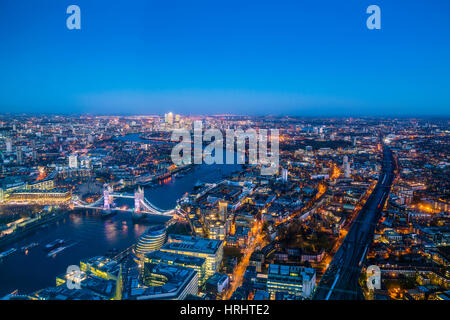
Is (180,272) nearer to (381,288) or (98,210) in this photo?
(381,288)

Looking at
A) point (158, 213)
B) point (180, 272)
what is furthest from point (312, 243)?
point (158, 213)

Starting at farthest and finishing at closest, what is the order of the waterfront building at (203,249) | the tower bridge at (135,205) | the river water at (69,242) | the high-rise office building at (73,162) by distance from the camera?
the high-rise office building at (73,162) → the tower bridge at (135,205) → the waterfront building at (203,249) → the river water at (69,242)

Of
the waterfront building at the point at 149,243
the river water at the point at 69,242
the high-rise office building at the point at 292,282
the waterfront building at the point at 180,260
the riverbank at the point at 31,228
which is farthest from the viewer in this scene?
the riverbank at the point at 31,228

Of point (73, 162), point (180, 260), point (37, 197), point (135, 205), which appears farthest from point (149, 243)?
Answer: point (73, 162)

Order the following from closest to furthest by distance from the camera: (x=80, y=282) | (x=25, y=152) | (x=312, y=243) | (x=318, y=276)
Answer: (x=80, y=282), (x=318, y=276), (x=312, y=243), (x=25, y=152)

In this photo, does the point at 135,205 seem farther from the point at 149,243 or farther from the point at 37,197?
the point at 37,197

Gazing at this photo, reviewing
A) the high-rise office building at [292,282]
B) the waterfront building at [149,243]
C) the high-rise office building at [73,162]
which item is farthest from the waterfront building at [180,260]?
the high-rise office building at [73,162]

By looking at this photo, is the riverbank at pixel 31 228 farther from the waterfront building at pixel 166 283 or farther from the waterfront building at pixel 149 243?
the waterfront building at pixel 166 283

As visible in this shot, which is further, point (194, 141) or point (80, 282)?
point (194, 141)
